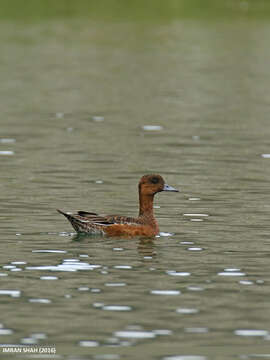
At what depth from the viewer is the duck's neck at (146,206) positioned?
19.1 m

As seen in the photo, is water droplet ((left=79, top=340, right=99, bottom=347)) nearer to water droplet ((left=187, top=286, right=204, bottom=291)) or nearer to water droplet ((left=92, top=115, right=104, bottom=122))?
water droplet ((left=187, top=286, right=204, bottom=291))

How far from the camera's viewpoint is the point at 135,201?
22219 mm

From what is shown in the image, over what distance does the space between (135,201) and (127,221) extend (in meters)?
3.53

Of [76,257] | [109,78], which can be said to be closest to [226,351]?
[76,257]

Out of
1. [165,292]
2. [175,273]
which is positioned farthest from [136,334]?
[175,273]

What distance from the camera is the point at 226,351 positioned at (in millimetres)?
12523

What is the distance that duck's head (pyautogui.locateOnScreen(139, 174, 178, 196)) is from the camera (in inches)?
766

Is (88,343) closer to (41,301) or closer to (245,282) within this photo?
(41,301)

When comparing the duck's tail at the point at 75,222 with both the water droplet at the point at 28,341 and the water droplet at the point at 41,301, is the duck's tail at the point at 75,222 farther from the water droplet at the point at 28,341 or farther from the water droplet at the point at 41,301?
the water droplet at the point at 28,341

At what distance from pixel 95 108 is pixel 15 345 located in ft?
84.5

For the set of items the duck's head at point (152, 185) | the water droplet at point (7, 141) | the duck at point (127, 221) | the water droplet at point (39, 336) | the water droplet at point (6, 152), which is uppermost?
the water droplet at point (7, 141)

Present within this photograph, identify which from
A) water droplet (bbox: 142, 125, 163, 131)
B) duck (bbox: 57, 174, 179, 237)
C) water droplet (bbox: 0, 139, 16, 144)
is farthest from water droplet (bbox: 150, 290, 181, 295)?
water droplet (bbox: 142, 125, 163, 131)

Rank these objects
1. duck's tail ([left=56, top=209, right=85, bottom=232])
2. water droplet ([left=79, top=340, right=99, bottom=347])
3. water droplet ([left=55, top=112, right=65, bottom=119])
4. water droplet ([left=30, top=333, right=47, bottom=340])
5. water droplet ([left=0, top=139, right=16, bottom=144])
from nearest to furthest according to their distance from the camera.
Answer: water droplet ([left=79, top=340, right=99, bottom=347])
water droplet ([left=30, top=333, right=47, bottom=340])
duck's tail ([left=56, top=209, right=85, bottom=232])
water droplet ([left=0, top=139, right=16, bottom=144])
water droplet ([left=55, top=112, right=65, bottom=119])

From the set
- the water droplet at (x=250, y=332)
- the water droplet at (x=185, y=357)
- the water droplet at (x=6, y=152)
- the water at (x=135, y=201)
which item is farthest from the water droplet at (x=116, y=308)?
the water droplet at (x=6, y=152)
